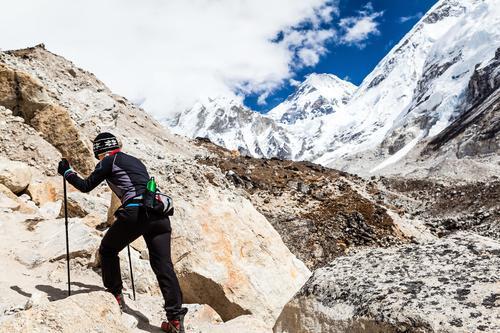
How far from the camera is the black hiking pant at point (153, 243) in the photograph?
18.2ft

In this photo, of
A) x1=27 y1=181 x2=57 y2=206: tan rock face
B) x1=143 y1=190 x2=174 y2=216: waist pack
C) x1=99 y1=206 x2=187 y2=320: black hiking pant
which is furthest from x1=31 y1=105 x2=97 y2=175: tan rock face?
x1=143 y1=190 x2=174 y2=216: waist pack

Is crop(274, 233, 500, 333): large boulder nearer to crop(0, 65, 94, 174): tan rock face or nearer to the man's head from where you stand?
the man's head

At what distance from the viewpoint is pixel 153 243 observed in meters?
5.68

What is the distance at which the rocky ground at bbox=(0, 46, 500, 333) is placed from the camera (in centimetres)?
378

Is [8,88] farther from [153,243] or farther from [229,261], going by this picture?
[153,243]

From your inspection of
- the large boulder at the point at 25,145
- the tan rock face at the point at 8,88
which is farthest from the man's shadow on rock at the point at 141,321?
the tan rock face at the point at 8,88

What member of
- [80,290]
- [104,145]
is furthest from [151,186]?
[80,290]

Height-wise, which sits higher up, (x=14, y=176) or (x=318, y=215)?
(x=318, y=215)

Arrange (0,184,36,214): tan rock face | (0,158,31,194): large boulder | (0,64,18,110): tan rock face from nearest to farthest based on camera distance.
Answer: (0,184,36,214): tan rock face < (0,158,31,194): large boulder < (0,64,18,110): tan rock face

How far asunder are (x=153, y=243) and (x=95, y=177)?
3.67 feet

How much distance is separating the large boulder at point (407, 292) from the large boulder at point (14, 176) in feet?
29.4

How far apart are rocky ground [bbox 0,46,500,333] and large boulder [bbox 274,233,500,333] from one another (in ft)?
0.04

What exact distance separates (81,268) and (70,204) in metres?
3.37

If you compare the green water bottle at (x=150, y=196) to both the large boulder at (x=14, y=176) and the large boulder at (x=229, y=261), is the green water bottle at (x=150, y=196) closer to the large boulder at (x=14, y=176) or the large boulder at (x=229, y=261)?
the large boulder at (x=229, y=261)
